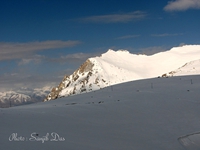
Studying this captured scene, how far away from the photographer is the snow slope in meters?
9.27

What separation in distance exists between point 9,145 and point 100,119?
545cm

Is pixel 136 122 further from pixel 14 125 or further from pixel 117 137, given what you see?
pixel 14 125

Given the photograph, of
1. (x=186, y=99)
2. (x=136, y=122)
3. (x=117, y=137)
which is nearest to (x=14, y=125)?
(x=117, y=137)

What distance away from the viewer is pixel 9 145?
822cm

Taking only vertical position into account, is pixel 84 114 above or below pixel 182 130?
above

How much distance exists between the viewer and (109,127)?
39.2 ft

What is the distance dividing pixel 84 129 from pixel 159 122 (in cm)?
403

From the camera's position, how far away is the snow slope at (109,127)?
30.4 ft

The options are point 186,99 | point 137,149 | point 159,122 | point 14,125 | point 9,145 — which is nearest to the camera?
point 9,145

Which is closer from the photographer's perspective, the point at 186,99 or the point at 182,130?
the point at 182,130

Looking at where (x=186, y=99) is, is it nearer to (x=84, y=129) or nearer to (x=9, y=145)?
(x=84, y=129)

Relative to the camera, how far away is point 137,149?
9781 millimetres

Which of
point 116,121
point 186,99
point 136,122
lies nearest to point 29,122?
point 116,121

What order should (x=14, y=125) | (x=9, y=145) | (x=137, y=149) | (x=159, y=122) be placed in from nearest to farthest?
(x=9, y=145) → (x=137, y=149) → (x=14, y=125) → (x=159, y=122)
